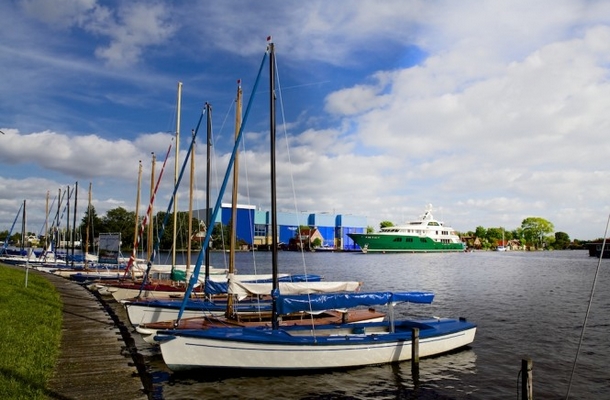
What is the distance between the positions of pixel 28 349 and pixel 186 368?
5.06 metres

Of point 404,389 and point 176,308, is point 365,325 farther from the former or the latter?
point 176,308

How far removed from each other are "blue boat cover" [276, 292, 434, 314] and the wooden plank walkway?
6153mm

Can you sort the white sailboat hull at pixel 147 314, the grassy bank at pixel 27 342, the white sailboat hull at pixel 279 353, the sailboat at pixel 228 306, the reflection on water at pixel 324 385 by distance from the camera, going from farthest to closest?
1. the white sailboat hull at pixel 147 314
2. the sailboat at pixel 228 306
3. the white sailboat hull at pixel 279 353
4. the reflection on water at pixel 324 385
5. the grassy bank at pixel 27 342

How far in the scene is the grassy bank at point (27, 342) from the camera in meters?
11.2

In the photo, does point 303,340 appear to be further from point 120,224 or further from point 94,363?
point 120,224

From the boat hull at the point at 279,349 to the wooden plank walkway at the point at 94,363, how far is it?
1736mm

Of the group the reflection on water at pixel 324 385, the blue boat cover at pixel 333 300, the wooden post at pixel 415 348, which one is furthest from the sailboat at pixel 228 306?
the wooden post at pixel 415 348

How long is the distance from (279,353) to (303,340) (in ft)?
3.35

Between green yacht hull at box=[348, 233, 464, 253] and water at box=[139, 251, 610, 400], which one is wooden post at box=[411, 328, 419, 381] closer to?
water at box=[139, 251, 610, 400]

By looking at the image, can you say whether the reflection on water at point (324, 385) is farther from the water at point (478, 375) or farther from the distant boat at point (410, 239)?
the distant boat at point (410, 239)

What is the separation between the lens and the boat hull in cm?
1554

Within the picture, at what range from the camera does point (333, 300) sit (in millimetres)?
19109

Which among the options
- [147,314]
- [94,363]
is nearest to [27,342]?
[94,363]

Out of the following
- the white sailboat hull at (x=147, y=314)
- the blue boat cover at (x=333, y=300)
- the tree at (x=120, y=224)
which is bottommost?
the white sailboat hull at (x=147, y=314)
